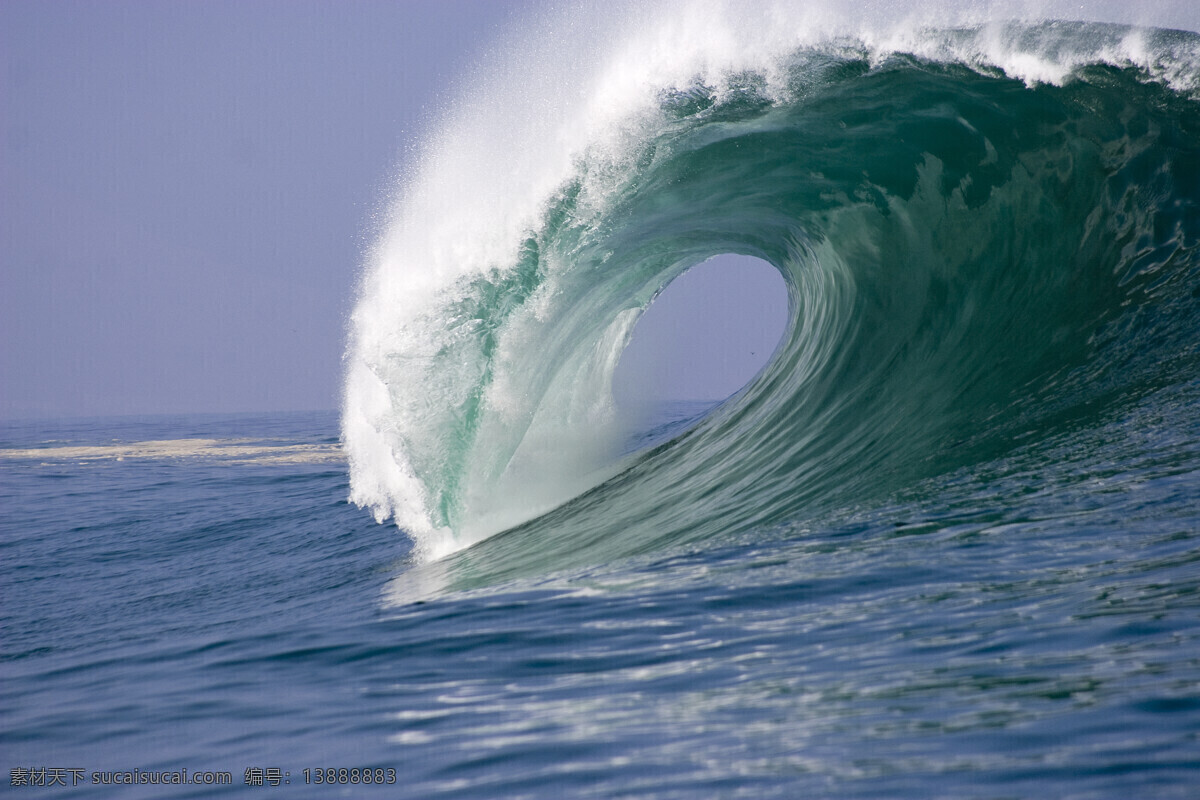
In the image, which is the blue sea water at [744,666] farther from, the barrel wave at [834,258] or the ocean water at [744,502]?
the barrel wave at [834,258]

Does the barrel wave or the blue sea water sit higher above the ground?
the barrel wave

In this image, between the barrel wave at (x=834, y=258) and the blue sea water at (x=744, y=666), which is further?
the barrel wave at (x=834, y=258)

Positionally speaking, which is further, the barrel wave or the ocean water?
the barrel wave

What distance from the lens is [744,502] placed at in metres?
5.62

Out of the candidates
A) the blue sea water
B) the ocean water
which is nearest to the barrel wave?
the ocean water

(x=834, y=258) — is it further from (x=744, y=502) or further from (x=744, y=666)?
(x=744, y=666)

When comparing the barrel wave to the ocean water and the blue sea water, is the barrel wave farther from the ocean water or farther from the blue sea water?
the blue sea water

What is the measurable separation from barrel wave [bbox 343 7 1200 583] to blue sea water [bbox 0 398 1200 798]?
90 centimetres

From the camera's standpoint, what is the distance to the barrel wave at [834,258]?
5871mm

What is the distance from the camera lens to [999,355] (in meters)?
6.17

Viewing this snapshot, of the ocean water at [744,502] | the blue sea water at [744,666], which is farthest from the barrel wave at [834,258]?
the blue sea water at [744,666]

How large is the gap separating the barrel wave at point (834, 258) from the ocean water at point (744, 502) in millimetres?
29

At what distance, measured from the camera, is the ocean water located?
8.64 ft

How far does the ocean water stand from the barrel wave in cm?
3
